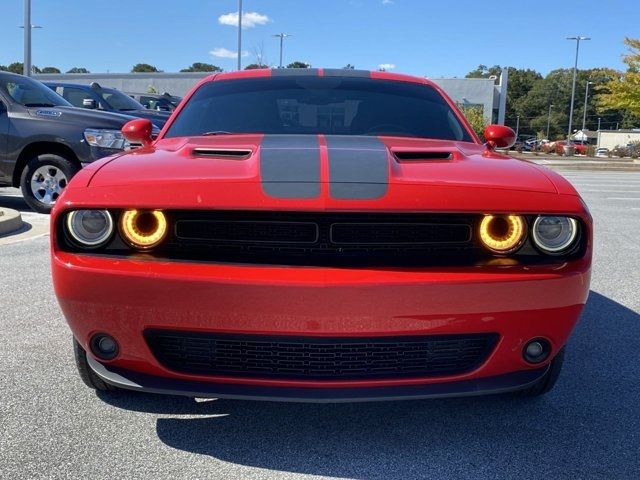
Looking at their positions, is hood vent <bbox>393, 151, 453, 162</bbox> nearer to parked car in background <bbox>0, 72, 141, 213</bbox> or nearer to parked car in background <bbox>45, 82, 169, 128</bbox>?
parked car in background <bbox>0, 72, 141, 213</bbox>

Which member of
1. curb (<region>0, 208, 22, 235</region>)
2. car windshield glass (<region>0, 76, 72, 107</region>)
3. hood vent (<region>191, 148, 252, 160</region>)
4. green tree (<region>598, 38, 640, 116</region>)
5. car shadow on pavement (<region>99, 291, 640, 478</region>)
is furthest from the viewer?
green tree (<region>598, 38, 640, 116</region>)

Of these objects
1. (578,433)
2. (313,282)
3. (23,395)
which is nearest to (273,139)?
(313,282)

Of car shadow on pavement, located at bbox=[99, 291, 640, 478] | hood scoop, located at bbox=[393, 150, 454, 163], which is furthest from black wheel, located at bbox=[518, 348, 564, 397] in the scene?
hood scoop, located at bbox=[393, 150, 454, 163]

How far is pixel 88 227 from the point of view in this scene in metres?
2.22

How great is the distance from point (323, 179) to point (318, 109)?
150cm

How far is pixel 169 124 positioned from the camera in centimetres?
352

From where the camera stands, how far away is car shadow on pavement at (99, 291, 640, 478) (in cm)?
227

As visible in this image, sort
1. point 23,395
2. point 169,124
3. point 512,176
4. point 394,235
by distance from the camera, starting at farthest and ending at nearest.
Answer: point 169,124 < point 23,395 < point 512,176 < point 394,235

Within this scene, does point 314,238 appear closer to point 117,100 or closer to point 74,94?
point 117,100

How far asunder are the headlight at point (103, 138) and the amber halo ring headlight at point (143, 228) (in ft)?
19.1

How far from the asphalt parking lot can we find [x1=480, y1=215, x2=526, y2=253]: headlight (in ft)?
2.53

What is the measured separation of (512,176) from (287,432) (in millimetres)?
1289

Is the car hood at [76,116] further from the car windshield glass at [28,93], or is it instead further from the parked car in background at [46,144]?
the car windshield glass at [28,93]

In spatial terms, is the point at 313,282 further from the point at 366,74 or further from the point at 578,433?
the point at 366,74
